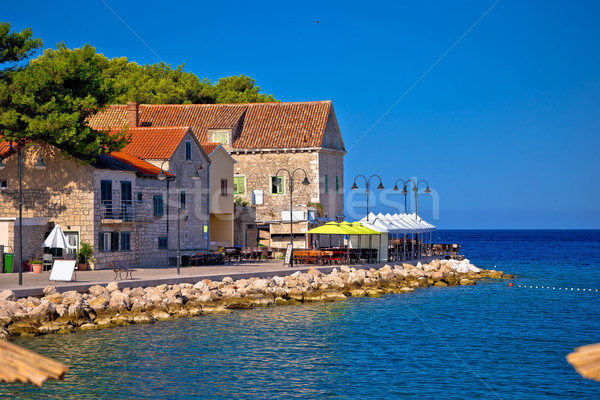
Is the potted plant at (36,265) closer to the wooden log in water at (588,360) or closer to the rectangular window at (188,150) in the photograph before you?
the rectangular window at (188,150)

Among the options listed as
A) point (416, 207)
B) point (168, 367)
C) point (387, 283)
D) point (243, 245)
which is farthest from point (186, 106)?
point (168, 367)

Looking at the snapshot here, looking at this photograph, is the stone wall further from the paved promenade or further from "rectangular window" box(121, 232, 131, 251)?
"rectangular window" box(121, 232, 131, 251)

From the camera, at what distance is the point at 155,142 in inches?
1767

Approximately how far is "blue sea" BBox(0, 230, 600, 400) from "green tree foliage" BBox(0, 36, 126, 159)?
1179 cm

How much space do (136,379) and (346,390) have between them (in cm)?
522

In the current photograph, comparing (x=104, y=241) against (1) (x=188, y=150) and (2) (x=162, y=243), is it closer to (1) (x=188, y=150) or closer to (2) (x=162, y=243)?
(2) (x=162, y=243)

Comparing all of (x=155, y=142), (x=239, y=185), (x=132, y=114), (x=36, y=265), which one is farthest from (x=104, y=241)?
(x=239, y=185)

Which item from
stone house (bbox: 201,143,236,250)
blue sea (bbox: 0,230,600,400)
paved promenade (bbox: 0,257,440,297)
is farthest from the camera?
stone house (bbox: 201,143,236,250)

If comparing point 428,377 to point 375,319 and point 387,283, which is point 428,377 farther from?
point 387,283

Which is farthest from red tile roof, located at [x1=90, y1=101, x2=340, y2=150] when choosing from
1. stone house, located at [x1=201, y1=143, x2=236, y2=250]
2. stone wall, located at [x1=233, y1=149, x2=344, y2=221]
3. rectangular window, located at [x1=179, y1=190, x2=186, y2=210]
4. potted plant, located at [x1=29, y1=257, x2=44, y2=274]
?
potted plant, located at [x1=29, y1=257, x2=44, y2=274]

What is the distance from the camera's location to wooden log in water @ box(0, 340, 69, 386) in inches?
295

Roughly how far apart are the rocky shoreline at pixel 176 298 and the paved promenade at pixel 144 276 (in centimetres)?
46

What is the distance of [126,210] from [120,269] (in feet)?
23.7

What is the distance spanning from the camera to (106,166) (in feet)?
126
